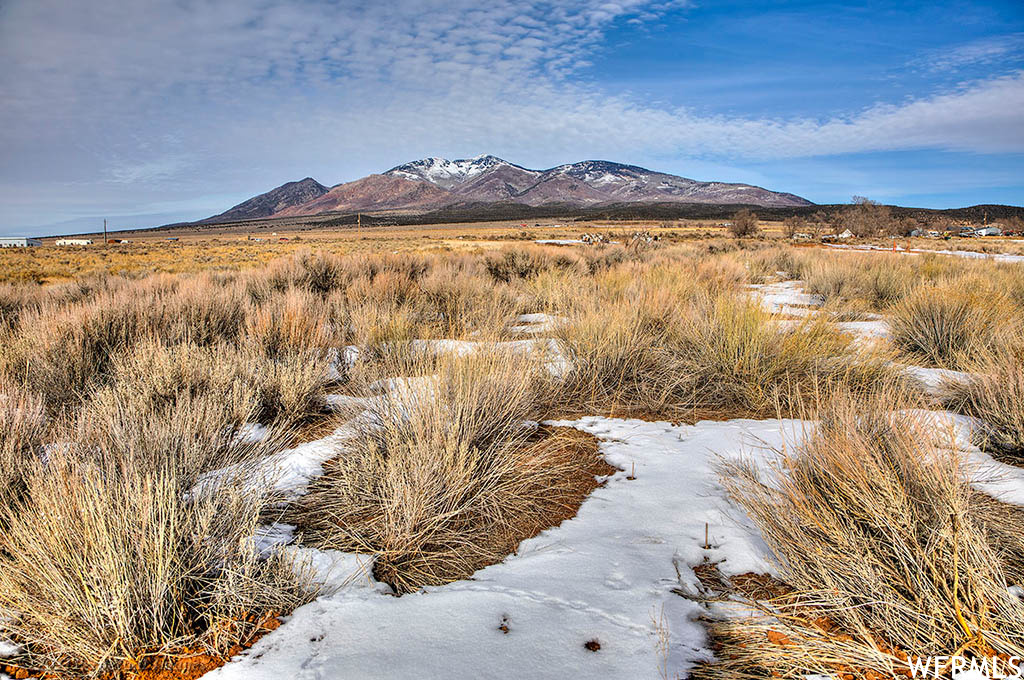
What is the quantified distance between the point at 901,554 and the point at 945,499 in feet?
1.09

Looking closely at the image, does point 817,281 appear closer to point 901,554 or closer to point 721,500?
point 721,500

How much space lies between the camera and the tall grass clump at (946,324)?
575 cm

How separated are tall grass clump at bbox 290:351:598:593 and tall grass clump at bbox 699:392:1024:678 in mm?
1149

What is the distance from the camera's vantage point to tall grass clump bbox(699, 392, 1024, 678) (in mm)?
1568

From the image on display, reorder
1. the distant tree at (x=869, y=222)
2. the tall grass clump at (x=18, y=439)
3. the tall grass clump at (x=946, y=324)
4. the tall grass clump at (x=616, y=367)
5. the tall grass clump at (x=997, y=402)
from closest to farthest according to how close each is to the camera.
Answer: the tall grass clump at (x=18, y=439), the tall grass clump at (x=997, y=402), the tall grass clump at (x=616, y=367), the tall grass clump at (x=946, y=324), the distant tree at (x=869, y=222)

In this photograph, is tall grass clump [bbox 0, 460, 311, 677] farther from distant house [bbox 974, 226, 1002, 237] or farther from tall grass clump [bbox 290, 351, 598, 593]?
distant house [bbox 974, 226, 1002, 237]

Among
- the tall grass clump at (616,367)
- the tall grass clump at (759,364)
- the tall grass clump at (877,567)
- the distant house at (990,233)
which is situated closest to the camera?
the tall grass clump at (877,567)

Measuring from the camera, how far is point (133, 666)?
1.74 m

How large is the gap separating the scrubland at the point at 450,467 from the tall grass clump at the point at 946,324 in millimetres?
27

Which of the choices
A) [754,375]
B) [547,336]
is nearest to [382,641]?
[754,375]

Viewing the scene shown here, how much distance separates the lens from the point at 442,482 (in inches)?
107

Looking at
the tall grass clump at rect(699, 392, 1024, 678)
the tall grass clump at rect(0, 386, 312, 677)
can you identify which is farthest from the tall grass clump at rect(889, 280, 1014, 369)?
the tall grass clump at rect(0, 386, 312, 677)

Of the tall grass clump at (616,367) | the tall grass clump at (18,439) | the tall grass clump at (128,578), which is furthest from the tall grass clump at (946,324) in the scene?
the tall grass clump at (18,439)

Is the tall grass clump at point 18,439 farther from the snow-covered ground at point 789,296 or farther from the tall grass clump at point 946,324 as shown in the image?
the snow-covered ground at point 789,296
